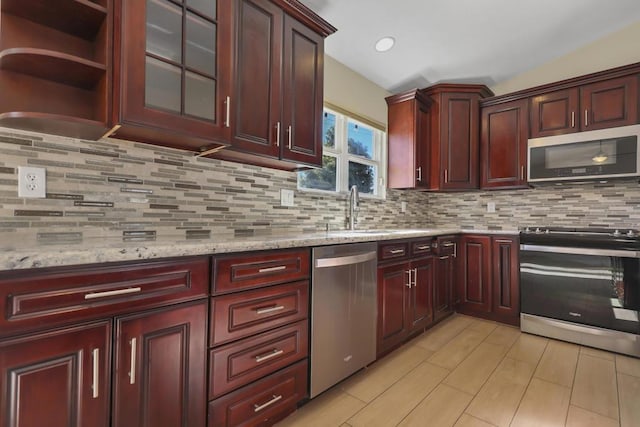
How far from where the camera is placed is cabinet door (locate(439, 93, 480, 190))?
3.34 meters

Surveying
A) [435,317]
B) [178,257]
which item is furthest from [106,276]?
[435,317]

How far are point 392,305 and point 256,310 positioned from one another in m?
1.20

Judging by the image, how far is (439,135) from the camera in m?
3.35

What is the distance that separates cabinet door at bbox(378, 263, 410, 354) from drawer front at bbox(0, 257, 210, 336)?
4.37ft

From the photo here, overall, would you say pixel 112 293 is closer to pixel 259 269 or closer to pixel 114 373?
pixel 114 373

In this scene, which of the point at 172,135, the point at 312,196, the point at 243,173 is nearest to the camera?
the point at 172,135

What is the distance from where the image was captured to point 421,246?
8.42ft

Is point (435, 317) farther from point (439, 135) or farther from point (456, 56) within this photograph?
Answer: point (456, 56)

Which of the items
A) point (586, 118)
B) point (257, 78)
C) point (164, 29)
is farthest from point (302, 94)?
point (586, 118)

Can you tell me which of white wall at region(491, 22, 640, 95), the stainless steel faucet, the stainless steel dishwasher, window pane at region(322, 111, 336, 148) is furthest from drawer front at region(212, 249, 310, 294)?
white wall at region(491, 22, 640, 95)

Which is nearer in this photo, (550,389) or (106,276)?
(106,276)

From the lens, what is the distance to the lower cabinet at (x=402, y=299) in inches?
84.1

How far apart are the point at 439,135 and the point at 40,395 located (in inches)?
140

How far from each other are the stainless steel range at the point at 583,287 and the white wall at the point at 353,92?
1.89m
